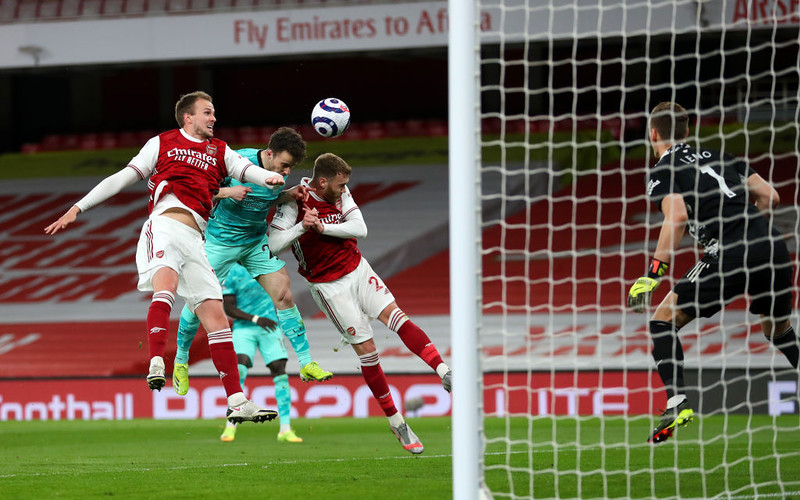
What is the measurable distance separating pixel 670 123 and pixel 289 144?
8.16 ft

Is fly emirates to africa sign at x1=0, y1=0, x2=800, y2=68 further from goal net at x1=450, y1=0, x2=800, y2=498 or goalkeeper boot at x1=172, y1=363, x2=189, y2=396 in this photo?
goalkeeper boot at x1=172, y1=363, x2=189, y2=396

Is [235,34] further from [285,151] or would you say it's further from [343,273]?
[343,273]

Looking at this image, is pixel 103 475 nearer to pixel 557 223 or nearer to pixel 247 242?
pixel 247 242

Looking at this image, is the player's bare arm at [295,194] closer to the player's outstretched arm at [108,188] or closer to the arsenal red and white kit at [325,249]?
the arsenal red and white kit at [325,249]

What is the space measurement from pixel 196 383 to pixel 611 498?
8295 mm

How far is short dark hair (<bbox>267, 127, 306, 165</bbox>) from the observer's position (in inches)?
280

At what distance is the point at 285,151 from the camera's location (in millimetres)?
7102

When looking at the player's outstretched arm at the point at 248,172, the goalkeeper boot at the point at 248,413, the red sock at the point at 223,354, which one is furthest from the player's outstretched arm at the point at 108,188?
the goalkeeper boot at the point at 248,413

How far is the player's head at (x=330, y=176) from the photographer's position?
6980mm

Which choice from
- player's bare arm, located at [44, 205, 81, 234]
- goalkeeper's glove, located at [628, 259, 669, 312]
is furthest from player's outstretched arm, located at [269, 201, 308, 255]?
goalkeeper's glove, located at [628, 259, 669, 312]

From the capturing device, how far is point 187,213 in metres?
6.71

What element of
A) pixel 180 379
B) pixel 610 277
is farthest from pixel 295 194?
pixel 610 277

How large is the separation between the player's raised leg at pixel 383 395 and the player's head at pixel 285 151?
1.31 meters

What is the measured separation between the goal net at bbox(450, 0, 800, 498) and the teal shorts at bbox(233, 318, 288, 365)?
1.99 meters
